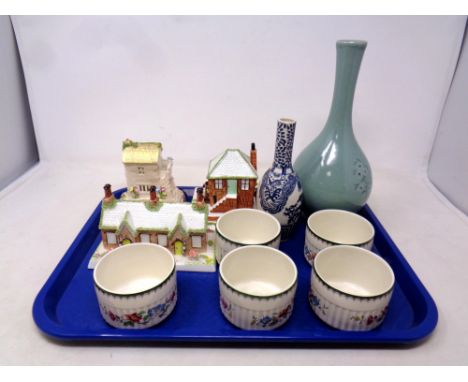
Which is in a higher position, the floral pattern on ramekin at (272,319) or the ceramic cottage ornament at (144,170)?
the ceramic cottage ornament at (144,170)

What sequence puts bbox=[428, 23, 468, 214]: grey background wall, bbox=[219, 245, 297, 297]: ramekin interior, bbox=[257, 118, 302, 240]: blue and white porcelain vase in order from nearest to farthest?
1. bbox=[219, 245, 297, 297]: ramekin interior
2. bbox=[257, 118, 302, 240]: blue and white porcelain vase
3. bbox=[428, 23, 468, 214]: grey background wall

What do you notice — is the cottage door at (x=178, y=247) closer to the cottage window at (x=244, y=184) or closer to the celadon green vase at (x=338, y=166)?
the cottage window at (x=244, y=184)

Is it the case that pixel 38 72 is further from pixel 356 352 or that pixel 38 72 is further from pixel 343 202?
pixel 356 352

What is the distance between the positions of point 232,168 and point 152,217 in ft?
0.68

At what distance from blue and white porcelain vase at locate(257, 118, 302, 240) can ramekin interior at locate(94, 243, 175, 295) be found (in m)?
0.27

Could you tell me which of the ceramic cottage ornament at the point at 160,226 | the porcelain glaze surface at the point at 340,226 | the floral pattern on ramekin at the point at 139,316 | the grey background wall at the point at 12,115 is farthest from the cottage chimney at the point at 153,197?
the grey background wall at the point at 12,115

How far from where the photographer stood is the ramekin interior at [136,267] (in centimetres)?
69

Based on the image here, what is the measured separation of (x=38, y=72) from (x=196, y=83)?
504 mm

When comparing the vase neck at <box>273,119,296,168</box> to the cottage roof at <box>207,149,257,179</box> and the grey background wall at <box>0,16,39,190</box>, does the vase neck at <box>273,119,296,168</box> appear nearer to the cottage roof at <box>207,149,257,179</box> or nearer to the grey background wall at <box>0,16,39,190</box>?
the cottage roof at <box>207,149,257,179</box>

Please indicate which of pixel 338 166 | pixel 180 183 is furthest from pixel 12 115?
pixel 338 166

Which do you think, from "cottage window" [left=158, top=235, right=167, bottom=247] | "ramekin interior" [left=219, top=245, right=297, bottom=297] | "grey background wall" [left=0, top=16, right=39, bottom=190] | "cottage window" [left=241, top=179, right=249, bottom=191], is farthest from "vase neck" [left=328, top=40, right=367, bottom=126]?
"grey background wall" [left=0, top=16, right=39, bottom=190]

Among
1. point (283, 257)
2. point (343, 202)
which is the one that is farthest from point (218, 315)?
point (343, 202)

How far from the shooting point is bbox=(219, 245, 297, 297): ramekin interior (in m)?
0.69

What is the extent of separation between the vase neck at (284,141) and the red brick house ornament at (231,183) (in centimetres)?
7
